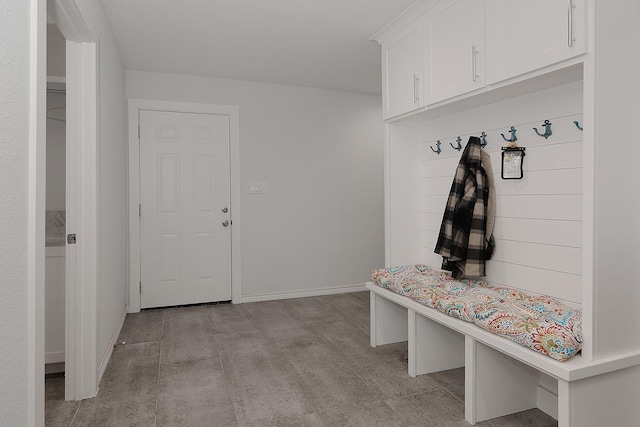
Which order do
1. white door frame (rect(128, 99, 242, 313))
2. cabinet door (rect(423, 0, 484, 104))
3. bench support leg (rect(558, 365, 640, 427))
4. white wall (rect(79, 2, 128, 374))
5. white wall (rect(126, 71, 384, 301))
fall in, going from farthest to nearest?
white wall (rect(126, 71, 384, 301)) → white door frame (rect(128, 99, 242, 313)) → white wall (rect(79, 2, 128, 374)) → cabinet door (rect(423, 0, 484, 104)) → bench support leg (rect(558, 365, 640, 427))

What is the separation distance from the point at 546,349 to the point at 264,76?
3562 mm

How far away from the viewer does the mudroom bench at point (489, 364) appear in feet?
5.33

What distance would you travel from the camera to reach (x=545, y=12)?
180 cm

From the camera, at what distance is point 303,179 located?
4.68 meters

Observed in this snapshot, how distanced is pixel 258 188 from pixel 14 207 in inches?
130

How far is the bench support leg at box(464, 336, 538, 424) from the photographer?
2047 mm

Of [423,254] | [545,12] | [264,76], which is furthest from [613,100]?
[264,76]

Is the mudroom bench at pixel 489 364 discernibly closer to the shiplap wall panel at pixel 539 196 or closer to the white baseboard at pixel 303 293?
the shiplap wall panel at pixel 539 196

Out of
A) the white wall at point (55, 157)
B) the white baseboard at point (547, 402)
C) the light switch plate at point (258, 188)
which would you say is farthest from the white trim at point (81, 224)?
the white baseboard at point (547, 402)

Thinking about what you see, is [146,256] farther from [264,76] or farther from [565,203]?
[565,203]

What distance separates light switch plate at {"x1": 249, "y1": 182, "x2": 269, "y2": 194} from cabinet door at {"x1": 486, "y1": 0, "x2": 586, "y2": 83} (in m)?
2.81

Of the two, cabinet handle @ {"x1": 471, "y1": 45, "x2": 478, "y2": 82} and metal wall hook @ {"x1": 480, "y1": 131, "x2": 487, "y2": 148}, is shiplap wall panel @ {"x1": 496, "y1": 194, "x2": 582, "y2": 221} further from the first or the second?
cabinet handle @ {"x1": 471, "y1": 45, "x2": 478, "y2": 82}

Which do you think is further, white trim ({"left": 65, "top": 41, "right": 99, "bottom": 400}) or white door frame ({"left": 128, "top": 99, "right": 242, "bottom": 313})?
white door frame ({"left": 128, "top": 99, "right": 242, "bottom": 313})

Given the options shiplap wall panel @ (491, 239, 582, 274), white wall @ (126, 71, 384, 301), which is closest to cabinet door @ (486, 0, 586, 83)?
shiplap wall panel @ (491, 239, 582, 274)
